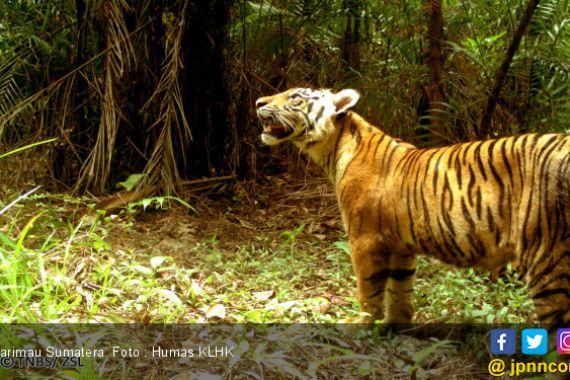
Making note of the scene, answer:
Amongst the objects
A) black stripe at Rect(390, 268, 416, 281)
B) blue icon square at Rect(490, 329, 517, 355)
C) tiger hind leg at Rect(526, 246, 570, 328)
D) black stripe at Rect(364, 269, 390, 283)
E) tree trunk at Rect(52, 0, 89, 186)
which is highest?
tree trunk at Rect(52, 0, 89, 186)

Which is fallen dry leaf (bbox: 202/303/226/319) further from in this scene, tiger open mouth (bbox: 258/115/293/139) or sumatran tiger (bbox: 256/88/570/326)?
tiger open mouth (bbox: 258/115/293/139)

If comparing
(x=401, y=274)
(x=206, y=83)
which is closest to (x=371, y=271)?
(x=401, y=274)

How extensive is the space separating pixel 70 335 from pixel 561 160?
8.56ft

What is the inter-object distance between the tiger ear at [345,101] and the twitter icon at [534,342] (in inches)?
70.8

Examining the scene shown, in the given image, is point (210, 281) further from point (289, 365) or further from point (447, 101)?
point (447, 101)

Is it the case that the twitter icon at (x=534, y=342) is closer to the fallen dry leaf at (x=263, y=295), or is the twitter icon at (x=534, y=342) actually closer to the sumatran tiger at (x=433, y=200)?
the sumatran tiger at (x=433, y=200)

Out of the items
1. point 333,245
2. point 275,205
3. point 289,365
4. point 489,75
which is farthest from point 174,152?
point 289,365

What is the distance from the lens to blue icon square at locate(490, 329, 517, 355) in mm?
3396

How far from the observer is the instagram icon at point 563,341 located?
313 cm

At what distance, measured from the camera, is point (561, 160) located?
10.4ft

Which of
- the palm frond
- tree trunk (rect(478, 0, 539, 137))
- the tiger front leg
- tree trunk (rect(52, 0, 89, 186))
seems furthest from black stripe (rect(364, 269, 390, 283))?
tree trunk (rect(52, 0, 89, 186))

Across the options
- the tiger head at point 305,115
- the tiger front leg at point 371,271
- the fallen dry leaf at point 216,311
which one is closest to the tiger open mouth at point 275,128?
the tiger head at point 305,115

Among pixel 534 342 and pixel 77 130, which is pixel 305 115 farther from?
pixel 77 130

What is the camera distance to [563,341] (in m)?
3.15
